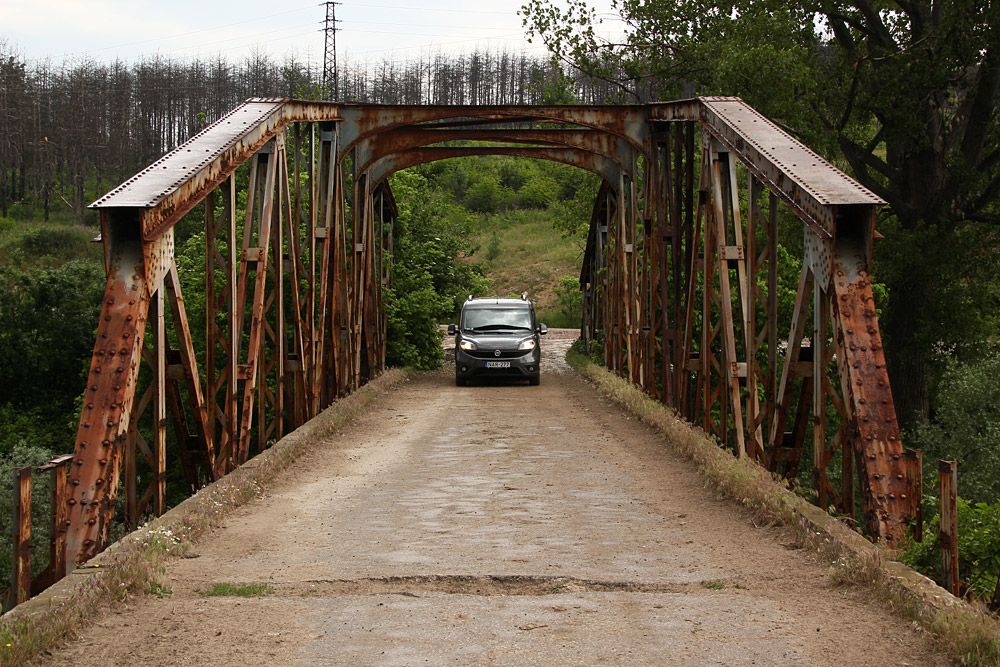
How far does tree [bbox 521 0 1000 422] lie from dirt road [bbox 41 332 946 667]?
43.3ft

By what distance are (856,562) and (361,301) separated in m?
17.0

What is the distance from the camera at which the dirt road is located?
4.98 meters

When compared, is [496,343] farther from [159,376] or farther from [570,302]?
[570,302]

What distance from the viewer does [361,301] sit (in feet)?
74.0

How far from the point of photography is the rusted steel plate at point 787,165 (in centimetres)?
808

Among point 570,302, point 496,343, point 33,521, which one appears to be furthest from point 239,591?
point 570,302

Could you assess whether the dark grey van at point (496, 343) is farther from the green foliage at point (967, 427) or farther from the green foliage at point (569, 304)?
the green foliage at point (569, 304)

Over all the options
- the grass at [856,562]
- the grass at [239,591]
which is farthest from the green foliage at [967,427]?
the grass at [239,591]

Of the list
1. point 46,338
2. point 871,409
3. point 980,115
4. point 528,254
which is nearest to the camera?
point 871,409

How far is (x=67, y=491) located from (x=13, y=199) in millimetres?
81203

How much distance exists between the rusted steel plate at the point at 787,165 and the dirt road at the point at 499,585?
225 centimetres

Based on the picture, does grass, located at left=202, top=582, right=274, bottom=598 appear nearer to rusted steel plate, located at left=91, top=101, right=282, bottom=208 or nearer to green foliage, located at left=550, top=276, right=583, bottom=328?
rusted steel plate, located at left=91, top=101, right=282, bottom=208

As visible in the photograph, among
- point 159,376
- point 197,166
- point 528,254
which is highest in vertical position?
point 528,254

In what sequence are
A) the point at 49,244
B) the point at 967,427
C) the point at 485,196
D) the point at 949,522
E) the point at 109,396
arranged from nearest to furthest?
the point at 949,522
the point at 109,396
the point at 967,427
the point at 49,244
the point at 485,196
